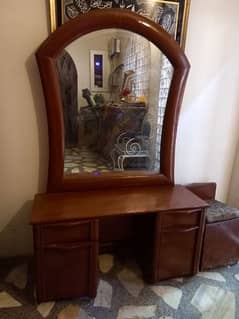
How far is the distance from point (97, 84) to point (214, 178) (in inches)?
52.1

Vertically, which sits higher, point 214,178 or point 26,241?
point 214,178

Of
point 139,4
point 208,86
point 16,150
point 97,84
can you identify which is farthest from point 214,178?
point 16,150

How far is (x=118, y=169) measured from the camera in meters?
1.90

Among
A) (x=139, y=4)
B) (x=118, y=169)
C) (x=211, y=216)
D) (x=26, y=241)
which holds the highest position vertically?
(x=139, y=4)

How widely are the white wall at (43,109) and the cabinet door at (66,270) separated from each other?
498mm

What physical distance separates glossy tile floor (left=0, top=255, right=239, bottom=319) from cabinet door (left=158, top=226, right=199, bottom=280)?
0.26 ft

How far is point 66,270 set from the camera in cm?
154

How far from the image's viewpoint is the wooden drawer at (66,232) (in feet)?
4.75

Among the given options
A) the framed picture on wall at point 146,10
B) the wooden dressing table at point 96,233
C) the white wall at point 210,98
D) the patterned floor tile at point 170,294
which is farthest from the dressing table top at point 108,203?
the framed picture on wall at point 146,10

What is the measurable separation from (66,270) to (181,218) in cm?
77

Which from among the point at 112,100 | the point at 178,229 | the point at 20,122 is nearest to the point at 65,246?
the point at 178,229

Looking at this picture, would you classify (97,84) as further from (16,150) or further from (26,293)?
(26,293)

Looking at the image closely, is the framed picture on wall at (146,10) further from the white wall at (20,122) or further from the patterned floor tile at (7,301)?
the patterned floor tile at (7,301)

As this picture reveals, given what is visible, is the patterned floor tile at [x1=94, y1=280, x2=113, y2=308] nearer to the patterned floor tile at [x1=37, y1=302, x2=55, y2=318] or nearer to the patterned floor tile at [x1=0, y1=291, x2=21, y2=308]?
the patterned floor tile at [x1=37, y1=302, x2=55, y2=318]
